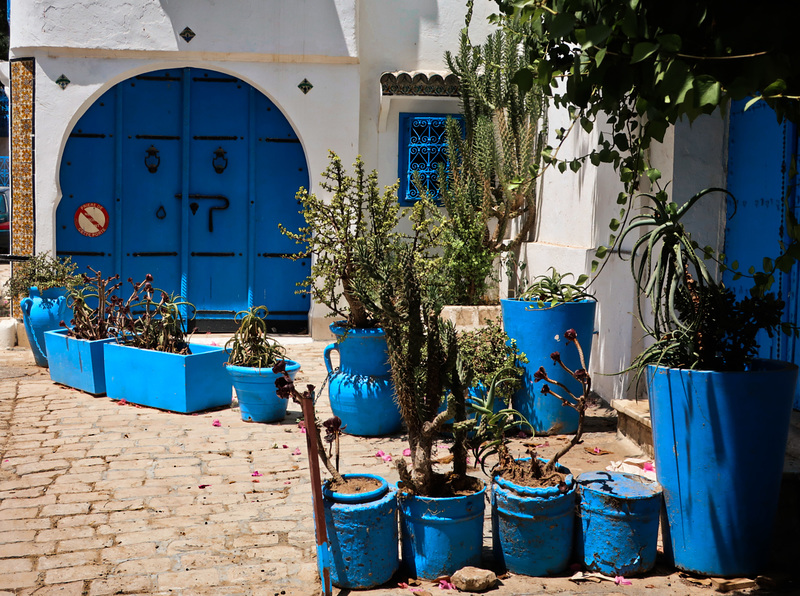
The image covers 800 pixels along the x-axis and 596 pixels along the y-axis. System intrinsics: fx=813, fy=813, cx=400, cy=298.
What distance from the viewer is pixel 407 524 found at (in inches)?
140

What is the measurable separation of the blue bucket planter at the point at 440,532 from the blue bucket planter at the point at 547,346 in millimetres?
2260

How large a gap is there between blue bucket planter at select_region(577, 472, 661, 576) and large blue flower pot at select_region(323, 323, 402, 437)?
2315 millimetres

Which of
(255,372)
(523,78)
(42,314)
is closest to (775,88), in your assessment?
(523,78)

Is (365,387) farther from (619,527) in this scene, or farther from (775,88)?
(775,88)

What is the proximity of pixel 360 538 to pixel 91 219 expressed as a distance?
728cm

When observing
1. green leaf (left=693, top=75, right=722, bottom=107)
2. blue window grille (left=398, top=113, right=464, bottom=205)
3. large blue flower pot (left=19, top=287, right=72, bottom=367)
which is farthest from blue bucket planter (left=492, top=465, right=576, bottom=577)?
blue window grille (left=398, top=113, right=464, bottom=205)

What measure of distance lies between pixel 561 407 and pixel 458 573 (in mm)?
2503

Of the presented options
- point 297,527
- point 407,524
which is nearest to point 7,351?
point 297,527

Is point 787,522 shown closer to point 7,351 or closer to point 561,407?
point 561,407

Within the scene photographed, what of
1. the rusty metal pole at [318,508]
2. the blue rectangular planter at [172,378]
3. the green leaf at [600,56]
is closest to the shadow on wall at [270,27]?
the blue rectangular planter at [172,378]

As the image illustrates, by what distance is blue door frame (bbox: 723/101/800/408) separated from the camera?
15.5ft

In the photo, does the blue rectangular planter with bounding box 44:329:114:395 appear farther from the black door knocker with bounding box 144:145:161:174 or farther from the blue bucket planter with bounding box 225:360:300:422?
the black door knocker with bounding box 144:145:161:174

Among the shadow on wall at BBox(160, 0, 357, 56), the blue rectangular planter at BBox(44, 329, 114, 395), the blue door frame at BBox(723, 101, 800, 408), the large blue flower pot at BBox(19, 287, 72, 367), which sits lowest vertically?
the blue rectangular planter at BBox(44, 329, 114, 395)

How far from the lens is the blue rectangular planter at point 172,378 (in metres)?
6.39
